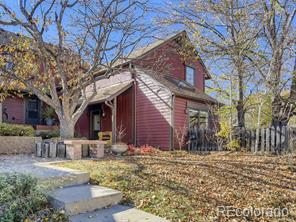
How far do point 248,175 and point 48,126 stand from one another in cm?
1269

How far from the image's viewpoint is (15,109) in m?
15.9

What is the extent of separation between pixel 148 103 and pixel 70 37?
490 centimetres

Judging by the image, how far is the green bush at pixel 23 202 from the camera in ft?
11.7

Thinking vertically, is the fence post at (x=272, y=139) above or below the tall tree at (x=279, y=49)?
below

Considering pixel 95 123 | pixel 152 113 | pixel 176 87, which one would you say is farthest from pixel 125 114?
pixel 176 87

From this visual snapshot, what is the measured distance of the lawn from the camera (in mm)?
4207

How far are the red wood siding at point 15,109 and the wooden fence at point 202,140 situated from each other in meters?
9.77

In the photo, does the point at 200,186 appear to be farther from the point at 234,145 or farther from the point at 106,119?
the point at 106,119

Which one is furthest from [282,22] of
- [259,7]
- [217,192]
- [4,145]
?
[4,145]

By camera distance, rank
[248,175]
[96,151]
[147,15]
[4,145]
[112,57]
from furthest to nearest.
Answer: [112,57]
[147,15]
[4,145]
[96,151]
[248,175]

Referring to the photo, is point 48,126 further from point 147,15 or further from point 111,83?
point 147,15

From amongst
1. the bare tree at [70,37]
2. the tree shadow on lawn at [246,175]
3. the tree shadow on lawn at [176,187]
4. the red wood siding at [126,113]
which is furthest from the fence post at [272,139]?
the red wood siding at [126,113]

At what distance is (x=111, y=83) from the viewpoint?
16297mm

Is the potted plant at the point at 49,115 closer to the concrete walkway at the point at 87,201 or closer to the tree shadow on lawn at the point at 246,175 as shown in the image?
the tree shadow on lawn at the point at 246,175
